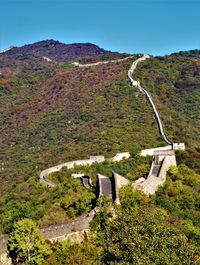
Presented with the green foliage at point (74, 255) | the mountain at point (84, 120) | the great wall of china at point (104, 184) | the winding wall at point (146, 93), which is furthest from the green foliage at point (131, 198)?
the winding wall at point (146, 93)

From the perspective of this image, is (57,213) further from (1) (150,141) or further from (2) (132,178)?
(1) (150,141)

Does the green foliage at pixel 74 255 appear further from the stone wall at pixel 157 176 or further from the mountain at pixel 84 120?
the stone wall at pixel 157 176


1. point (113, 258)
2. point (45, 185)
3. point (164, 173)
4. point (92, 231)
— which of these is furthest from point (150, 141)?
point (113, 258)

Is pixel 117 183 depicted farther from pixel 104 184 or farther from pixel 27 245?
pixel 27 245

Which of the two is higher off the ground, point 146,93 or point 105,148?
point 146,93

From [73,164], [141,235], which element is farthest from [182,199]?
[73,164]
